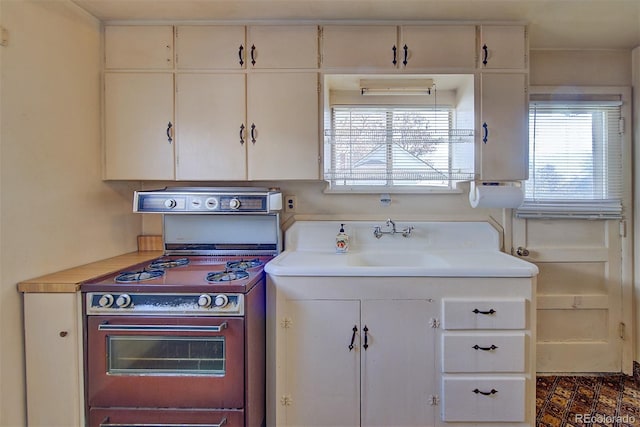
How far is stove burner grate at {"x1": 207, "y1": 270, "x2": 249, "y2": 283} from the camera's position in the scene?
1.59m

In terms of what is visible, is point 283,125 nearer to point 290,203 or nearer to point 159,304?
point 290,203

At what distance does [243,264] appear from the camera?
194 cm

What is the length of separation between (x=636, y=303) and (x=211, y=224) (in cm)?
291

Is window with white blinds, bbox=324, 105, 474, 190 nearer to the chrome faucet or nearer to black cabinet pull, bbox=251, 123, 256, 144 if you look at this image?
the chrome faucet

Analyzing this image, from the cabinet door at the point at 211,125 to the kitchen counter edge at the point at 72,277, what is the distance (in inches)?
26.0

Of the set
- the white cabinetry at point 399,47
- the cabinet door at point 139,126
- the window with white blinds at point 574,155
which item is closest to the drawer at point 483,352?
the window with white blinds at point 574,155

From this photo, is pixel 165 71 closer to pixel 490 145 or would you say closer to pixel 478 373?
pixel 490 145

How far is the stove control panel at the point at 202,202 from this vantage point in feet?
6.33

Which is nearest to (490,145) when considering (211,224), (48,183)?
(211,224)

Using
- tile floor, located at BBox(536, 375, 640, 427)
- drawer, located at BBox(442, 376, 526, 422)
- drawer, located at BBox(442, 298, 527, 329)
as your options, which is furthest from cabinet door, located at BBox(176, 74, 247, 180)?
tile floor, located at BBox(536, 375, 640, 427)

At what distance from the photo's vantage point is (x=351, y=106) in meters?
2.31

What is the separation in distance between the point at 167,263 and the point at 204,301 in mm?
598

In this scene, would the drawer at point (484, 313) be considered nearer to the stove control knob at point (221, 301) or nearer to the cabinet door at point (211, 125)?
the stove control knob at point (221, 301)

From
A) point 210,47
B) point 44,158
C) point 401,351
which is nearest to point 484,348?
point 401,351
